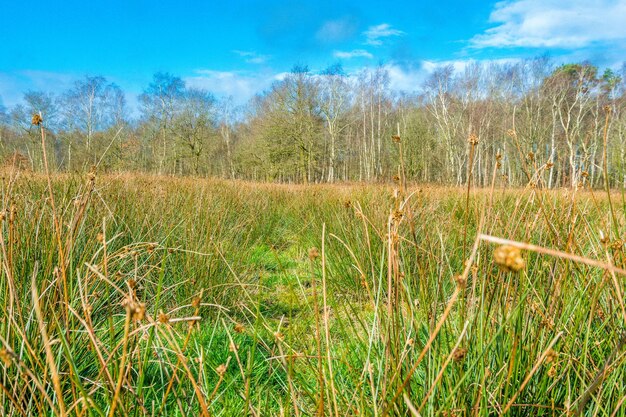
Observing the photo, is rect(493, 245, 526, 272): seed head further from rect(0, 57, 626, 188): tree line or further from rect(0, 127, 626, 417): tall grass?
rect(0, 57, 626, 188): tree line

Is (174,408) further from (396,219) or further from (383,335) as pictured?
(396,219)

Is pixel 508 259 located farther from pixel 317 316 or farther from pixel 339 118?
pixel 339 118

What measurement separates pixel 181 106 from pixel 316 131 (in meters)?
10.8

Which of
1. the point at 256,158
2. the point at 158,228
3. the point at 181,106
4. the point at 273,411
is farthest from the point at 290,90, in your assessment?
the point at 273,411

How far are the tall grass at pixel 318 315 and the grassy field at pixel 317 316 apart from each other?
0.01m

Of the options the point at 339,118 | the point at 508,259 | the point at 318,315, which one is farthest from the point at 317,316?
the point at 339,118

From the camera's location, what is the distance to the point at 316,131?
26453 mm

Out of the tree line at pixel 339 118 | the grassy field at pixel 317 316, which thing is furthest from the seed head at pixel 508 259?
the tree line at pixel 339 118

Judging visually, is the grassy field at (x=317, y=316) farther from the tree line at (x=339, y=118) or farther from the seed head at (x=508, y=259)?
the tree line at (x=339, y=118)

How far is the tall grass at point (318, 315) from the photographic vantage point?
756mm

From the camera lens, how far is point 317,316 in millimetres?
680

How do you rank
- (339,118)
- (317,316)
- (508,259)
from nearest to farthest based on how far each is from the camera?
(508,259)
(317,316)
(339,118)

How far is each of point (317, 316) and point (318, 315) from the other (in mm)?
78

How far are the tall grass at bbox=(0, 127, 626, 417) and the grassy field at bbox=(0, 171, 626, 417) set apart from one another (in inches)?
0.5
